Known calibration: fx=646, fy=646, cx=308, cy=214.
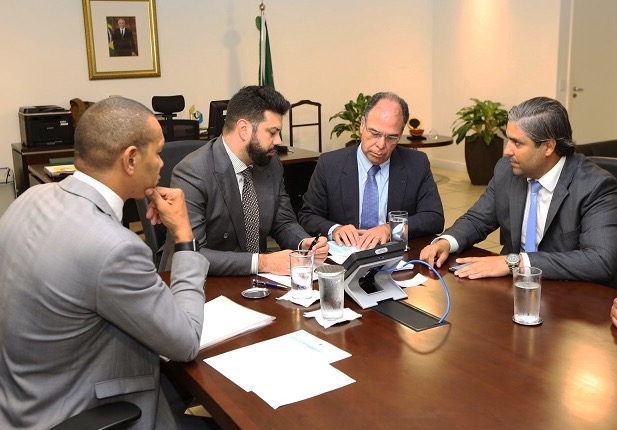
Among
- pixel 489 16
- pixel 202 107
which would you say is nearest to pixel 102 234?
pixel 202 107

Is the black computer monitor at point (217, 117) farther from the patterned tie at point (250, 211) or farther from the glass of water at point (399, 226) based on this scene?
the glass of water at point (399, 226)

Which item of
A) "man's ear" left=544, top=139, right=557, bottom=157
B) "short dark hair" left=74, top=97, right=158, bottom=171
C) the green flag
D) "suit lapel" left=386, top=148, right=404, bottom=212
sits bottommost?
"suit lapel" left=386, top=148, right=404, bottom=212

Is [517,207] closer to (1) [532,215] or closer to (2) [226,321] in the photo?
(1) [532,215]

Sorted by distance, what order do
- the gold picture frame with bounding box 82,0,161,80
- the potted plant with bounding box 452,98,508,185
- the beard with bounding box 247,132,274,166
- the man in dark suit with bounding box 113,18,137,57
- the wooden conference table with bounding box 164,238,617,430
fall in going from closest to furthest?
the wooden conference table with bounding box 164,238,617,430, the beard with bounding box 247,132,274,166, the gold picture frame with bounding box 82,0,161,80, the man in dark suit with bounding box 113,18,137,57, the potted plant with bounding box 452,98,508,185

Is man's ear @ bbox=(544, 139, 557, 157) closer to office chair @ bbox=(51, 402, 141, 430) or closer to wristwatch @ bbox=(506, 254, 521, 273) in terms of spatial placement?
wristwatch @ bbox=(506, 254, 521, 273)

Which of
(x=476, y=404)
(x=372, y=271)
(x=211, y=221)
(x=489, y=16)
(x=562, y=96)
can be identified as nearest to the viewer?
(x=476, y=404)

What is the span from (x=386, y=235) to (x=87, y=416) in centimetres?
146

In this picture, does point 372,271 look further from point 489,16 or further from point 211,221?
point 489,16

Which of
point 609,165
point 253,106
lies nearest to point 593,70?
point 609,165

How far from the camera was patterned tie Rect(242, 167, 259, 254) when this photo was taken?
271 centimetres

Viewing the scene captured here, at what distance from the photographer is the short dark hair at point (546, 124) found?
2395mm

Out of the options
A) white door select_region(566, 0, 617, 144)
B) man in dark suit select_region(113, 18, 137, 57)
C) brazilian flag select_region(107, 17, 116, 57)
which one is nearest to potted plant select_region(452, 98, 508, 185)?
Answer: white door select_region(566, 0, 617, 144)

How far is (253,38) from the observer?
24.5ft

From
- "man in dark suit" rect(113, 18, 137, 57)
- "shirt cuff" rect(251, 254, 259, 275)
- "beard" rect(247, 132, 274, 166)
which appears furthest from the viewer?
"man in dark suit" rect(113, 18, 137, 57)
